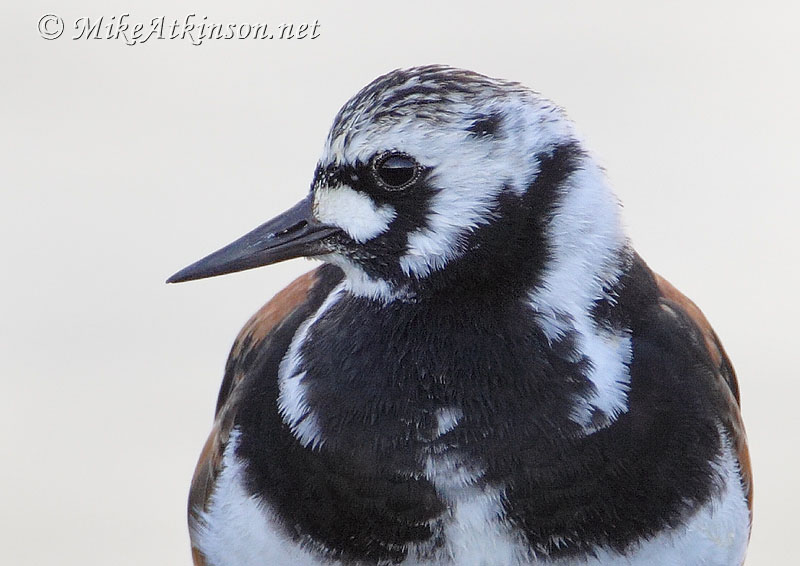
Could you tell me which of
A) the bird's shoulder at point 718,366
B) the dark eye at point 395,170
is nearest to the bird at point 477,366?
the dark eye at point 395,170

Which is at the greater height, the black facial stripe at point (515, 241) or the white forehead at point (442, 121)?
the white forehead at point (442, 121)

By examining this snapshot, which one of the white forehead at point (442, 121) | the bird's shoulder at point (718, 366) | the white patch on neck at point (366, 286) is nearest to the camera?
the white forehead at point (442, 121)

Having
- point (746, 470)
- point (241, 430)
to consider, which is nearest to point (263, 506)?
point (241, 430)

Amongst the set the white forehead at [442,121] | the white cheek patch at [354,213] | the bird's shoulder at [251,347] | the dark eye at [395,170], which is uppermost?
Answer: the white forehead at [442,121]

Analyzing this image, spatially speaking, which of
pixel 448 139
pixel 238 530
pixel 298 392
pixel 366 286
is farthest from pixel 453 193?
pixel 238 530

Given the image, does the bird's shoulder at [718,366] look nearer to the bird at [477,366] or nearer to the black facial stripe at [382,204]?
the bird at [477,366]

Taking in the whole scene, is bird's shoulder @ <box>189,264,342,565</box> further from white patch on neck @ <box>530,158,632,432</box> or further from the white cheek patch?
white patch on neck @ <box>530,158,632,432</box>

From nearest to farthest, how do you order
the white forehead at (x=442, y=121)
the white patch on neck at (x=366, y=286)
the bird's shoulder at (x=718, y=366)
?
the white forehead at (x=442, y=121) → the white patch on neck at (x=366, y=286) → the bird's shoulder at (x=718, y=366)

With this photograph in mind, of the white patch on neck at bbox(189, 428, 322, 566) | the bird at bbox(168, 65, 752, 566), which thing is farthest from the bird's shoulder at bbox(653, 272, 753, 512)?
the white patch on neck at bbox(189, 428, 322, 566)
